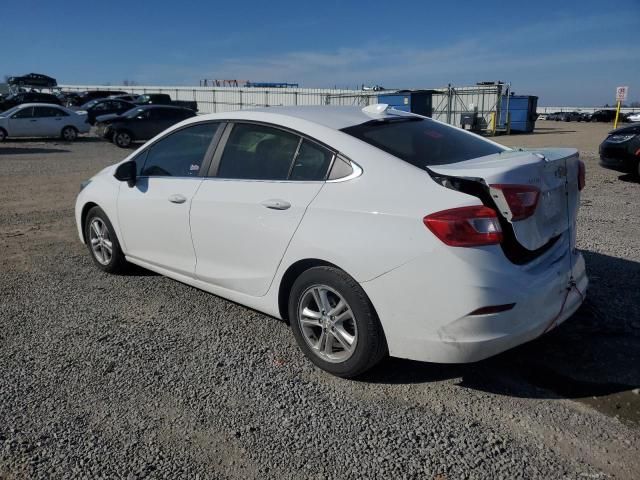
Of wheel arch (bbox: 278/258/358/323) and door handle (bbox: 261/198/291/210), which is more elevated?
door handle (bbox: 261/198/291/210)

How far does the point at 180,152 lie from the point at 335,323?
2040 mm

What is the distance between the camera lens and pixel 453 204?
2.80 metres

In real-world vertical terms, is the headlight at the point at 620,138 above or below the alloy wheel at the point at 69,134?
above

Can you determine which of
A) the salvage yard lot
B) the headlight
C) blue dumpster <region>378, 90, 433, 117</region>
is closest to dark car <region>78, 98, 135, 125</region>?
blue dumpster <region>378, 90, 433, 117</region>

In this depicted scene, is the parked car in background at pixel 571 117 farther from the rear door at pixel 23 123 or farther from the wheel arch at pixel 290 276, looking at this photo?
the wheel arch at pixel 290 276

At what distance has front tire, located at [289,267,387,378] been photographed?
3070 millimetres

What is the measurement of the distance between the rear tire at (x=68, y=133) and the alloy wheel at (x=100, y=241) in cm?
1899

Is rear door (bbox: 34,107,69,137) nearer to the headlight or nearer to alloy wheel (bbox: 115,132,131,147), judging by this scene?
alloy wheel (bbox: 115,132,131,147)

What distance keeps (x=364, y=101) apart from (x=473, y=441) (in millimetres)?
30950

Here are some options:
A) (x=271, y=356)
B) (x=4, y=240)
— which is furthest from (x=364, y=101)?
(x=271, y=356)

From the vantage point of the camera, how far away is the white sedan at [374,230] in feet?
9.16

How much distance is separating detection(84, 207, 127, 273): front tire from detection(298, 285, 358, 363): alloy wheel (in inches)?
93.8

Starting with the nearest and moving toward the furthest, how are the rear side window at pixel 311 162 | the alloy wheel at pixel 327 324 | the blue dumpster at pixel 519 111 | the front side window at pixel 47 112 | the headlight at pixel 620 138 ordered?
the alloy wheel at pixel 327 324 < the rear side window at pixel 311 162 < the headlight at pixel 620 138 < the front side window at pixel 47 112 < the blue dumpster at pixel 519 111

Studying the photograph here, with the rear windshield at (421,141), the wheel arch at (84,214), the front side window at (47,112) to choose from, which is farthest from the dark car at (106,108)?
the rear windshield at (421,141)
